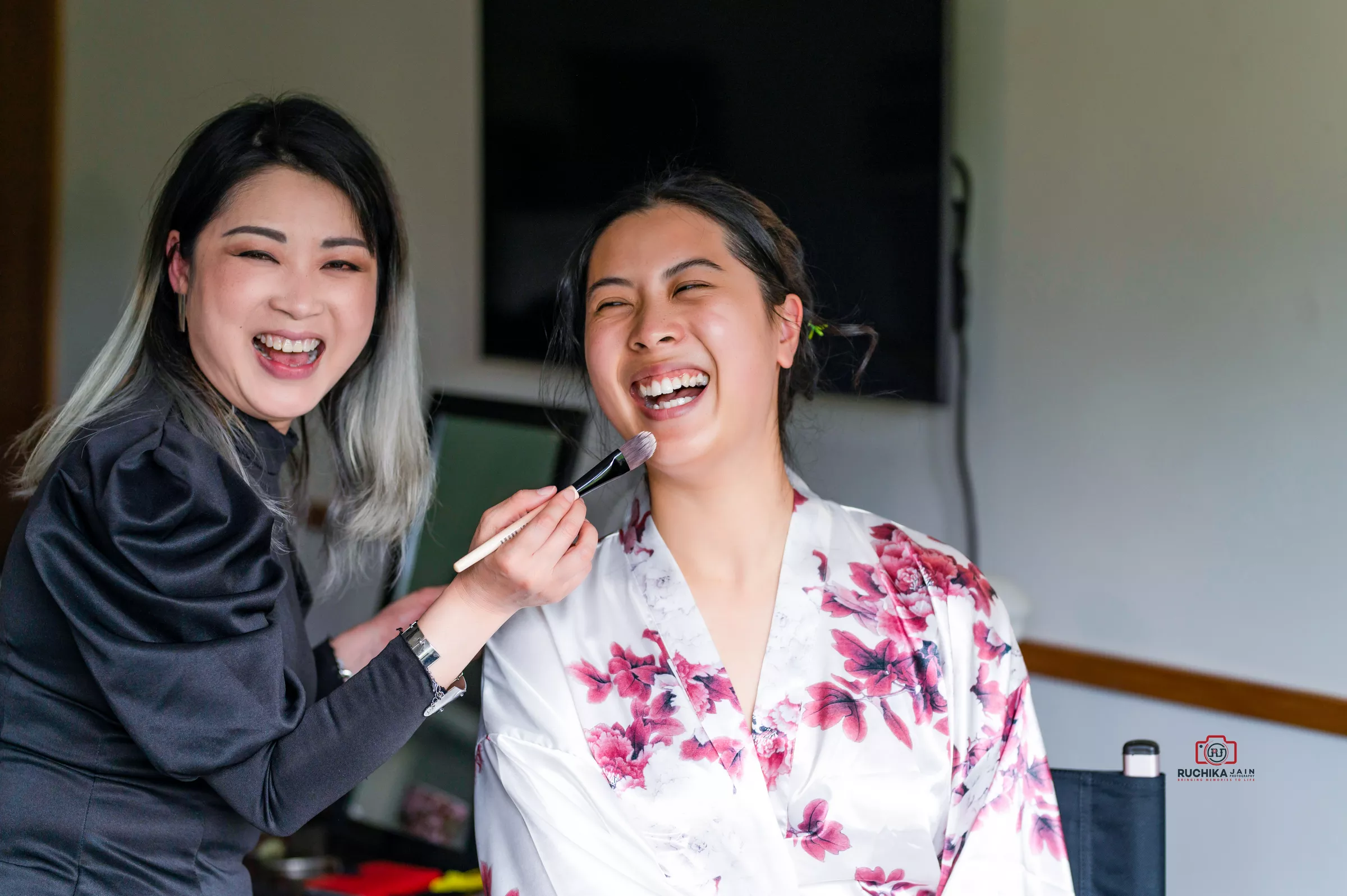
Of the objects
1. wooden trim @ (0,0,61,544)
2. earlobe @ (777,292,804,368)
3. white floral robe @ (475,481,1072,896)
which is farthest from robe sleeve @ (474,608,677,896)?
wooden trim @ (0,0,61,544)

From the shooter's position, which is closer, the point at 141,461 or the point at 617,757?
the point at 141,461

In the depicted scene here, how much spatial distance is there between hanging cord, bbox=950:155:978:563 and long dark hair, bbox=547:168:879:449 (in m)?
0.44

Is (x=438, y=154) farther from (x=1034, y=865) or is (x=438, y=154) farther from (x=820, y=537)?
(x=1034, y=865)

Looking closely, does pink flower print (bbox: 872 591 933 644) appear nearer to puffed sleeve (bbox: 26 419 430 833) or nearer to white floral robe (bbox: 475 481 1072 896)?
white floral robe (bbox: 475 481 1072 896)

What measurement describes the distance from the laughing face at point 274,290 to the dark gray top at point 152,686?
0.13 meters

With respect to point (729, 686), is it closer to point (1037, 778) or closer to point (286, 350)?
point (1037, 778)

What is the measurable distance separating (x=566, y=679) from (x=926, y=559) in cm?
43

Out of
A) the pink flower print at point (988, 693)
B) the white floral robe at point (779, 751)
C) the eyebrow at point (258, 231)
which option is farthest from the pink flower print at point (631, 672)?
the eyebrow at point (258, 231)

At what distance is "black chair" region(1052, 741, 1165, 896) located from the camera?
1.36 m

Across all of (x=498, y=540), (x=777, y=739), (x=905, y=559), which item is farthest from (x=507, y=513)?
(x=905, y=559)

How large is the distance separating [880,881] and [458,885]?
96 cm

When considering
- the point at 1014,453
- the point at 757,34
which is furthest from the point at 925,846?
the point at 757,34

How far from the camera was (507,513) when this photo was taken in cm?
126

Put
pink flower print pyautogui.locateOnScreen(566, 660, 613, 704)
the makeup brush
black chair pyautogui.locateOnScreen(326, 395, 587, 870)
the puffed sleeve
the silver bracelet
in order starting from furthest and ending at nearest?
black chair pyautogui.locateOnScreen(326, 395, 587, 870) < the silver bracelet < pink flower print pyautogui.locateOnScreen(566, 660, 613, 704) < the makeup brush < the puffed sleeve
